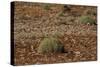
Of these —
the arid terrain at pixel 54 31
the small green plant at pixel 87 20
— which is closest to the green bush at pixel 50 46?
the arid terrain at pixel 54 31

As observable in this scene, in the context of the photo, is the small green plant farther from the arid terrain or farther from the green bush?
the green bush

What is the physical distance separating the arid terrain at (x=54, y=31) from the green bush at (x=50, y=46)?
47 millimetres

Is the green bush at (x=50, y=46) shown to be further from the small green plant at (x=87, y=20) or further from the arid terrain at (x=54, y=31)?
the small green plant at (x=87, y=20)

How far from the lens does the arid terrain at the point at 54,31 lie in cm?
268

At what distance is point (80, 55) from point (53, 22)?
61 cm

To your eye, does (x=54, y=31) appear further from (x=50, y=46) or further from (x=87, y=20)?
(x=87, y=20)

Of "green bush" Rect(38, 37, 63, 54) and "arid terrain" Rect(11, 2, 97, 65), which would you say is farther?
"green bush" Rect(38, 37, 63, 54)

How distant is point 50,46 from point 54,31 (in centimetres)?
21

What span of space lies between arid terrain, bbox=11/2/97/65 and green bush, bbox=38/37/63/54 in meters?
0.05

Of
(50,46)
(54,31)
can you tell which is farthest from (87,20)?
Answer: (50,46)

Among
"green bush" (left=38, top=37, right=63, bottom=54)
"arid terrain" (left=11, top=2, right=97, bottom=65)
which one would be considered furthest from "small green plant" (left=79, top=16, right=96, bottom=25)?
"green bush" (left=38, top=37, right=63, bottom=54)

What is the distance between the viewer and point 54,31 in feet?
9.38

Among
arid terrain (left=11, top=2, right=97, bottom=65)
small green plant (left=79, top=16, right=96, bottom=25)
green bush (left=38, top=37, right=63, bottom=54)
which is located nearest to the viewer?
arid terrain (left=11, top=2, right=97, bottom=65)

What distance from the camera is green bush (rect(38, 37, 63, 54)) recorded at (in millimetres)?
2788
